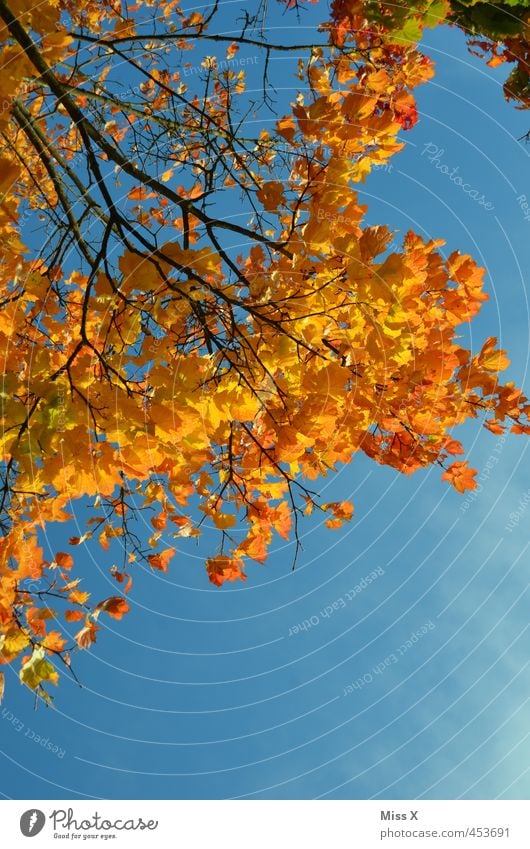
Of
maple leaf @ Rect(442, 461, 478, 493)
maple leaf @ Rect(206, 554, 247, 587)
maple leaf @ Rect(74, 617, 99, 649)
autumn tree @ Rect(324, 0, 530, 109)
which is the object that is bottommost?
maple leaf @ Rect(74, 617, 99, 649)

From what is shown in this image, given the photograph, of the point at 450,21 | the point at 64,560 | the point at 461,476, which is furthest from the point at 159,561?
the point at 450,21

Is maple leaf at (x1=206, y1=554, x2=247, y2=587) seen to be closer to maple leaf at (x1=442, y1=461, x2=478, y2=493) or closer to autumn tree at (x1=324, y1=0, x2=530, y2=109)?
maple leaf at (x1=442, y1=461, x2=478, y2=493)

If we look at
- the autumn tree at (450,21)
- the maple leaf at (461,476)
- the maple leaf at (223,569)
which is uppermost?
the autumn tree at (450,21)

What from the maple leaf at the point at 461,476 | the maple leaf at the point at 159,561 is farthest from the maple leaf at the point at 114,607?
the maple leaf at the point at 461,476

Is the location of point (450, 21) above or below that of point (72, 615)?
above

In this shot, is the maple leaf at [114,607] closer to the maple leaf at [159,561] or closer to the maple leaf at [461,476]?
the maple leaf at [159,561]

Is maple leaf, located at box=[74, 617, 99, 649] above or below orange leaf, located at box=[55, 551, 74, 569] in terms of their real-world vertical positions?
below

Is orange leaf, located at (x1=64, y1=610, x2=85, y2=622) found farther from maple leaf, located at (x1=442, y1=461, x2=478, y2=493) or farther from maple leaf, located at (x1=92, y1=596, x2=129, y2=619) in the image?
maple leaf, located at (x1=442, y1=461, x2=478, y2=493)

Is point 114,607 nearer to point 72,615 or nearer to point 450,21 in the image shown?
Answer: point 72,615

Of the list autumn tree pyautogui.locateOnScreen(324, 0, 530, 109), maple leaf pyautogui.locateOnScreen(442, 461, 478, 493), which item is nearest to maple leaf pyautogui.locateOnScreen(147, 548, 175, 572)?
maple leaf pyautogui.locateOnScreen(442, 461, 478, 493)

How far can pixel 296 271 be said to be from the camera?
12.5 feet

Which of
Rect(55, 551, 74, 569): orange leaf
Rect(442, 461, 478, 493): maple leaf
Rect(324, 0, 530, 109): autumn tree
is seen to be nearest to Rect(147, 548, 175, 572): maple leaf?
Rect(55, 551, 74, 569): orange leaf

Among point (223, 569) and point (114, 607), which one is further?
point (223, 569)

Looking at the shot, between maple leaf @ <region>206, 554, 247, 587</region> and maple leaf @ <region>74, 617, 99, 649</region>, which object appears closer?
maple leaf @ <region>74, 617, 99, 649</region>
